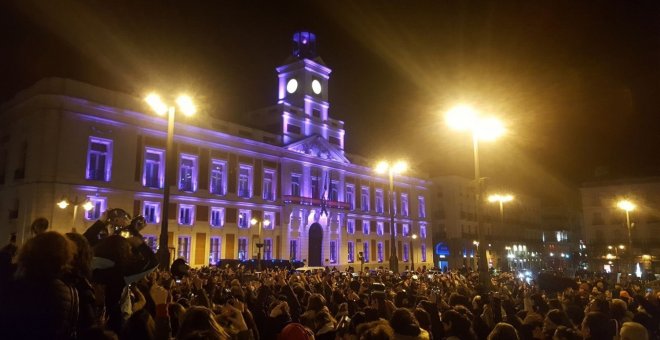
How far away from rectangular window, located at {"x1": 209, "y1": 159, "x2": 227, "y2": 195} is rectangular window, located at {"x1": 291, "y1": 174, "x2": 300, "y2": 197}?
8.74m

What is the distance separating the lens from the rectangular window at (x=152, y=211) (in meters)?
37.5

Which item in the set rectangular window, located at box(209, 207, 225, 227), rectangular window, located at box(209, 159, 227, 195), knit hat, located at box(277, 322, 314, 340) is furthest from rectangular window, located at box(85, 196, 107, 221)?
knit hat, located at box(277, 322, 314, 340)

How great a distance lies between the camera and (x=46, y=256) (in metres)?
3.40

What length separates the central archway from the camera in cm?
5064

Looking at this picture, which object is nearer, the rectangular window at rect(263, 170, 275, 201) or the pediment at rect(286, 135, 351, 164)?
the rectangular window at rect(263, 170, 275, 201)

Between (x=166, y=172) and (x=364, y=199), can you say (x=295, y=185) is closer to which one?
(x=364, y=199)

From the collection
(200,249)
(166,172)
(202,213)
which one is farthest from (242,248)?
(166,172)

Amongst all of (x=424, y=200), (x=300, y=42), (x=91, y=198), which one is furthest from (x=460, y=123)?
(x=424, y=200)

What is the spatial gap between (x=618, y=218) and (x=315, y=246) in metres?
38.4

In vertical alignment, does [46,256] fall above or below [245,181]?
below

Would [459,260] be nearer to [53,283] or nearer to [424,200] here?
[424,200]

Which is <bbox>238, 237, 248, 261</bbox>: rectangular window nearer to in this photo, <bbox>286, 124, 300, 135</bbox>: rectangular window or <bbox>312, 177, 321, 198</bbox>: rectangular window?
<bbox>312, 177, 321, 198</bbox>: rectangular window

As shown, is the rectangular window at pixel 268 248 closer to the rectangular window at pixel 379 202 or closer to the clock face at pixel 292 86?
the clock face at pixel 292 86


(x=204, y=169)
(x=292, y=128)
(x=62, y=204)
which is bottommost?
(x=62, y=204)
